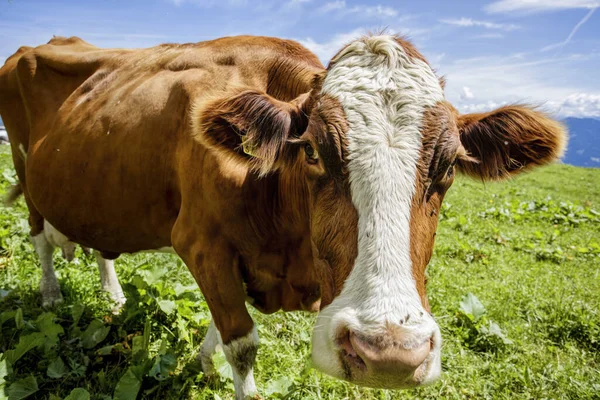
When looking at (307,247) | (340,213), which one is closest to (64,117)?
(307,247)

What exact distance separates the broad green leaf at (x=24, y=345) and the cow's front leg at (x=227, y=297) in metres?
1.27

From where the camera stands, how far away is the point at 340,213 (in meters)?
1.77

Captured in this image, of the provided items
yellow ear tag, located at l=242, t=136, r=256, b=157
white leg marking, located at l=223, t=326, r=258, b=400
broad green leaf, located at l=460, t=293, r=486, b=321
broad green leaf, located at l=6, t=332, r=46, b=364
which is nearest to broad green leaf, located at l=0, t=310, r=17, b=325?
broad green leaf, located at l=6, t=332, r=46, b=364

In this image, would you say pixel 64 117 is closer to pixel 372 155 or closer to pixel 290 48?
pixel 290 48

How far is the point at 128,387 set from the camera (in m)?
2.66

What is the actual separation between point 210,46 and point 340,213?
195 centimetres

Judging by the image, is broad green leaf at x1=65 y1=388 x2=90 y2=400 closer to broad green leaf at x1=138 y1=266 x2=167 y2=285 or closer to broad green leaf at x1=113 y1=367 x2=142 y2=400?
broad green leaf at x1=113 y1=367 x2=142 y2=400

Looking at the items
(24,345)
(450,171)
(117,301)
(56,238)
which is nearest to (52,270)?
(56,238)

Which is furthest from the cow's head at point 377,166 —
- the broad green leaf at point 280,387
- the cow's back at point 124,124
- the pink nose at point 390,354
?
the broad green leaf at point 280,387

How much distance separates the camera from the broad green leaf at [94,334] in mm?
3268

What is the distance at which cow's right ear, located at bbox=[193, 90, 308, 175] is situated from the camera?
2160mm

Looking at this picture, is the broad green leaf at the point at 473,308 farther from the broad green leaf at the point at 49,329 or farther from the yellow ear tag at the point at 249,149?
the broad green leaf at the point at 49,329

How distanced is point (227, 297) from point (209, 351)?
3.08 ft

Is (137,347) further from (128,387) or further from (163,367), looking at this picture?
(128,387)
